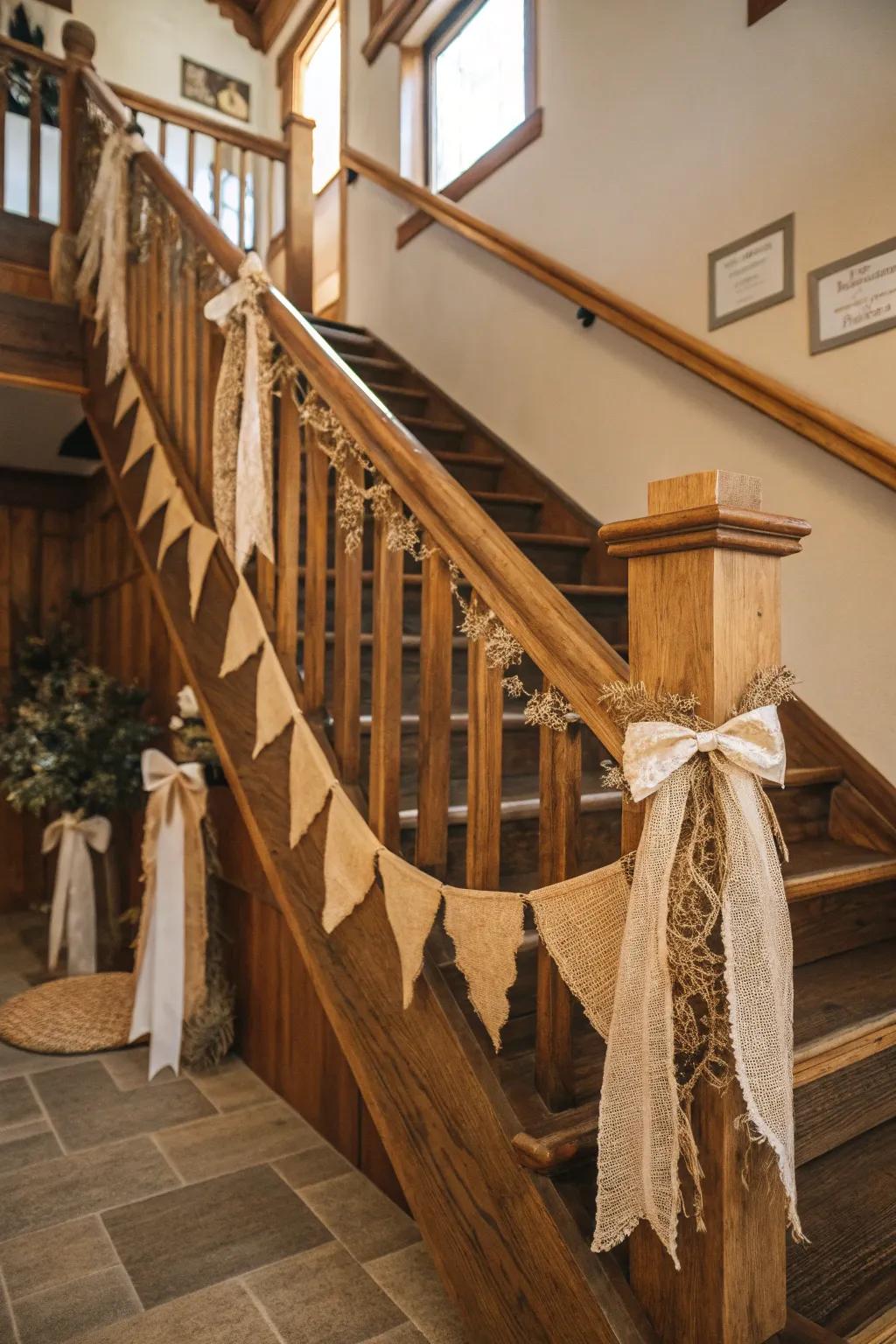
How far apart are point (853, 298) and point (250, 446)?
4.60 feet

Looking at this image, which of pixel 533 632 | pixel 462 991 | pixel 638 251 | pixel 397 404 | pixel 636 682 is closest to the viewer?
pixel 636 682

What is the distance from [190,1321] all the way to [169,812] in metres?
1.21

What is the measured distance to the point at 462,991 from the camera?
1448 mm

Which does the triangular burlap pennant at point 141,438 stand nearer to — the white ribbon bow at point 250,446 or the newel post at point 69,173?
the white ribbon bow at point 250,446

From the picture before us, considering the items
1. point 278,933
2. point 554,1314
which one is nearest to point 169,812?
point 278,933

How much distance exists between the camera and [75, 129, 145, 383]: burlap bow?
274 centimetres

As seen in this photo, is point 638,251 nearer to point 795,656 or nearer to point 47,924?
point 795,656

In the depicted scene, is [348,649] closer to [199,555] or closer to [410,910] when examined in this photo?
[410,910]

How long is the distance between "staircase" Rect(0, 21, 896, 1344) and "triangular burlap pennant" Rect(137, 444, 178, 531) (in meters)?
0.04

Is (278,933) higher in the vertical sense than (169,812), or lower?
lower

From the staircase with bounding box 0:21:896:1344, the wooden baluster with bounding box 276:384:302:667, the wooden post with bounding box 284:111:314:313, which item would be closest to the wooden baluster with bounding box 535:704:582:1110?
the staircase with bounding box 0:21:896:1344

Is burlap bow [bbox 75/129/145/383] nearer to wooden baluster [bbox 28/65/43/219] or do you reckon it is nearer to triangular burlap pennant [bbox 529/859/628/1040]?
wooden baluster [bbox 28/65/43/219]

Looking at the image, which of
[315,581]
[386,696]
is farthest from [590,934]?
[315,581]

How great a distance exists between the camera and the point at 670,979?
96 centimetres
